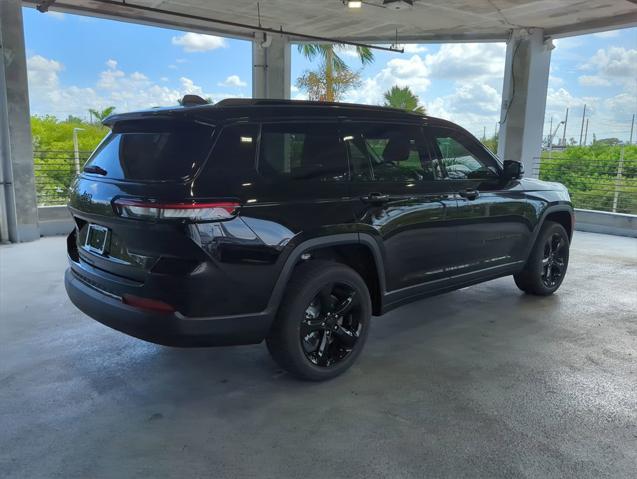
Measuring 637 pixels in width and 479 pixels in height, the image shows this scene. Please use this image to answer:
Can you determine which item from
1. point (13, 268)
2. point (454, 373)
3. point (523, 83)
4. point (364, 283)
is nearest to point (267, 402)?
point (364, 283)

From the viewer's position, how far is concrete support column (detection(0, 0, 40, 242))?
6793 mm

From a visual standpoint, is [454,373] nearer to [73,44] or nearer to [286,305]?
[286,305]

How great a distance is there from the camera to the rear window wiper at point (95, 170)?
285 centimetres

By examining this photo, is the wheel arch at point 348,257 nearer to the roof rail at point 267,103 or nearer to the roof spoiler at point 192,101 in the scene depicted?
the roof rail at point 267,103

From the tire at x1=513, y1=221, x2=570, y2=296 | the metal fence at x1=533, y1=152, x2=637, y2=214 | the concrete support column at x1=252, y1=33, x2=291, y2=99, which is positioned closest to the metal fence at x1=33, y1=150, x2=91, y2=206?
the concrete support column at x1=252, y1=33, x2=291, y2=99

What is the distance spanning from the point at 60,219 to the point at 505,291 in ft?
22.2

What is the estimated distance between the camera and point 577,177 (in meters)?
10.2

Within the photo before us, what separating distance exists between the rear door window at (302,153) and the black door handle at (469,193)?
1142mm

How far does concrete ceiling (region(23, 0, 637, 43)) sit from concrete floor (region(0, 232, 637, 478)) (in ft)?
17.6

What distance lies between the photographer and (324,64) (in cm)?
1736

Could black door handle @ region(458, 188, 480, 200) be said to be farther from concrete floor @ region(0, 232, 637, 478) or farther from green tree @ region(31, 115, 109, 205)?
green tree @ region(31, 115, 109, 205)

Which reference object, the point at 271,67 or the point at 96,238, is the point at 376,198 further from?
the point at 271,67

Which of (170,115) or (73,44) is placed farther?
(73,44)

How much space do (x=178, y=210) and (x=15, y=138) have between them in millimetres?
6029
